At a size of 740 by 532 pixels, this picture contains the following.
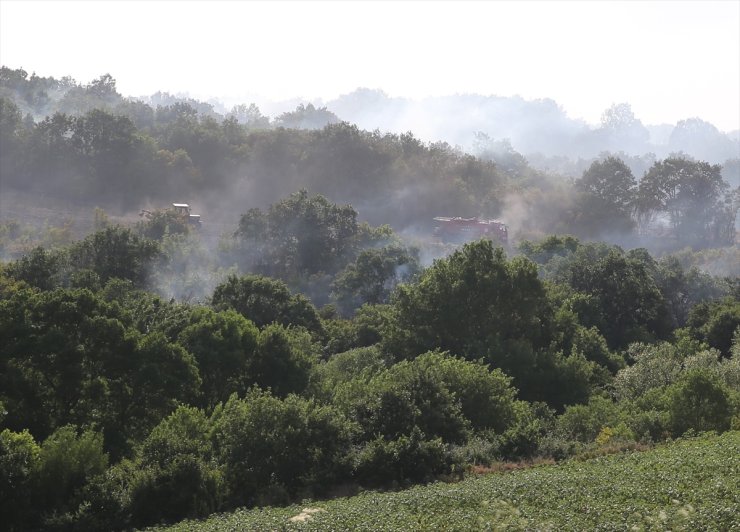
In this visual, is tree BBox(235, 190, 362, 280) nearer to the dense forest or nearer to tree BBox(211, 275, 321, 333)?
the dense forest

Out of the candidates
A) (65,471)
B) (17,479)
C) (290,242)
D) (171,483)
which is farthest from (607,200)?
(17,479)

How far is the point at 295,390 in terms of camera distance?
34.2 meters

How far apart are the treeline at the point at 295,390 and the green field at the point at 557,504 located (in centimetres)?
238

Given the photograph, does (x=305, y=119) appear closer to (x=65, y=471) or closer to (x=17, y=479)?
(x=65, y=471)

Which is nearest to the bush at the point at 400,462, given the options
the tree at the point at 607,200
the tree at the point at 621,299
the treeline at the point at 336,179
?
the tree at the point at 621,299

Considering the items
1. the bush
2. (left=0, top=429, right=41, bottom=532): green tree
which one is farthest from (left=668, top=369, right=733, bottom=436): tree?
(left=0, top=429, right=41, bottom=532): green tree

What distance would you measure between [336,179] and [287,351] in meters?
64.4

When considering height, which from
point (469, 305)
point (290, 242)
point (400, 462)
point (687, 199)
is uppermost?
point (687, 199)

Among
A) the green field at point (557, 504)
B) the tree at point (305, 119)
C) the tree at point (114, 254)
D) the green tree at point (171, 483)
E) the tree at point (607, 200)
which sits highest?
the tree at point (305, 119)

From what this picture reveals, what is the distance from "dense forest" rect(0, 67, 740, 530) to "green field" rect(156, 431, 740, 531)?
267cm

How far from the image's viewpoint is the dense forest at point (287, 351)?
79.3 ft

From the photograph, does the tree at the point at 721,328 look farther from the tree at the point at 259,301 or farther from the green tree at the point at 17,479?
the green tree at the point at 17,479

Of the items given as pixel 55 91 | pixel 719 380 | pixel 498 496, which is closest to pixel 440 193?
pixel 55 91

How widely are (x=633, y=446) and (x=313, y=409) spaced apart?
33.0 ft
